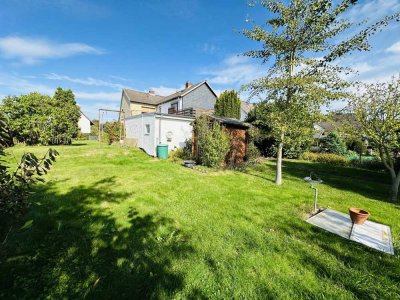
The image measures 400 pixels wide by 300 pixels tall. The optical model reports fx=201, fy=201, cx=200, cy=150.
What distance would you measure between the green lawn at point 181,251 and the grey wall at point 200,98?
23.7 metres

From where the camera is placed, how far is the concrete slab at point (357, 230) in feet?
15.0

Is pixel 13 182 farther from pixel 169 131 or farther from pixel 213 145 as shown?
pixel 169 131

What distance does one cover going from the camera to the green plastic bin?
48.4ft

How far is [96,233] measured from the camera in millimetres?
4301

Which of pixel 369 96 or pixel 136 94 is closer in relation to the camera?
pixel 369 96

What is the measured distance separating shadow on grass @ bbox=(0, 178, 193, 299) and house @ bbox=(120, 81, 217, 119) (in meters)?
18.0

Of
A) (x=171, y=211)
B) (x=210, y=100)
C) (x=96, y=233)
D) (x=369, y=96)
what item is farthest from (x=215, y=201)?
(x=210, y=100)

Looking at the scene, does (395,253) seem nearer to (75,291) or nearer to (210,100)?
(75,291)

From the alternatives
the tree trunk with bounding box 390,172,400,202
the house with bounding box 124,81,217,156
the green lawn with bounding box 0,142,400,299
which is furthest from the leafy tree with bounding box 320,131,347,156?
the green lawn with bounding box 0,142,400,299

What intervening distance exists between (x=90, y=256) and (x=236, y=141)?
12820mm

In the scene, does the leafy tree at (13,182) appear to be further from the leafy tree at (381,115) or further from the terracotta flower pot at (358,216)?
the leafy tree at (381,115)

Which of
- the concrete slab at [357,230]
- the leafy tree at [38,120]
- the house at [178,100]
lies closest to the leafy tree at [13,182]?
the concrete slab at [357,230]

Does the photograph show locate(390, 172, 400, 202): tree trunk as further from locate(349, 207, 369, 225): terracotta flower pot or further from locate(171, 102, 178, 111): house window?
locate(171, 102, 178, 111): house window

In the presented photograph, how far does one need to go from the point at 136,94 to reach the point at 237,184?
34106 mm
